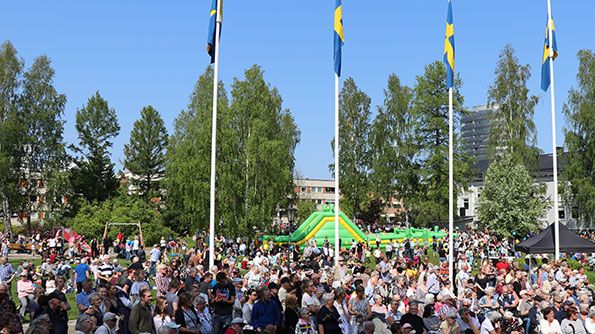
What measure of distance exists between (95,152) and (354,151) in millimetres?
23975

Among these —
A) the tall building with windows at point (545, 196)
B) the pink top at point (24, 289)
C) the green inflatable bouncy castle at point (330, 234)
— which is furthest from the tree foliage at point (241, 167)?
the pink top at point (24, 289)

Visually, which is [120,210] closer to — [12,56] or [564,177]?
[12,56]

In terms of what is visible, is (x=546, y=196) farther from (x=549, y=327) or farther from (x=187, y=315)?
(x=187, y=315)

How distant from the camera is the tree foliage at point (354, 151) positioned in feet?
206

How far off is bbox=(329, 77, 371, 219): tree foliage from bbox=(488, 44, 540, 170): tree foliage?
15136 millimetres

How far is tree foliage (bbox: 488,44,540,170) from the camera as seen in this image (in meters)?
50.9

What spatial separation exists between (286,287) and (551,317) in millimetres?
4934

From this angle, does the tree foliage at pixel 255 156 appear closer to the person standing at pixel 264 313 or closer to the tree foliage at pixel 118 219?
the tree foliage at pixel 118 219

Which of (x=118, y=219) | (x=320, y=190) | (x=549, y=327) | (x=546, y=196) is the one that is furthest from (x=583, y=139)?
(x=320, y=190)

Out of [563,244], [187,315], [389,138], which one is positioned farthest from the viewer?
[389,138]

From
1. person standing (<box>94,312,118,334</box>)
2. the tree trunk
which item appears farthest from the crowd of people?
the tree trunk

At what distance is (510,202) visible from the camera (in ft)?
161

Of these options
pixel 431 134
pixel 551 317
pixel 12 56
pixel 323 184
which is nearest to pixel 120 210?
pixel 12 56

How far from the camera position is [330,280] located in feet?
52.4
